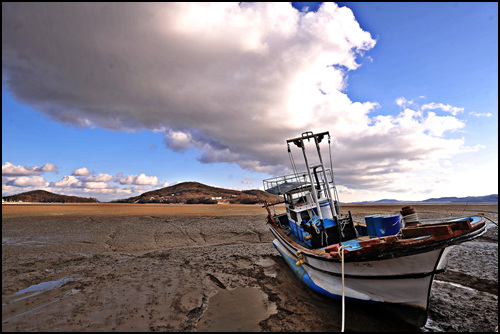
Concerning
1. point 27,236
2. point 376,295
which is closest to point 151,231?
point 27,236

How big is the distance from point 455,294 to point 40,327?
38.2 feet

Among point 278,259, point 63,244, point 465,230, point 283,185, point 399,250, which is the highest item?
point 283,185

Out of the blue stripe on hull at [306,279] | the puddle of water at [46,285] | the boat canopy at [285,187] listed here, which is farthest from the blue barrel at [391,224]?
the puddle of water at [46,285]

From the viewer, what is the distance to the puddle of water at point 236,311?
5371 mm

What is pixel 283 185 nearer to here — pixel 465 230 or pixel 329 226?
pixel 329 226

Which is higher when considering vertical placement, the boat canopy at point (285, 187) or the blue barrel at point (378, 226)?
the boat canopy at point (285, 187)

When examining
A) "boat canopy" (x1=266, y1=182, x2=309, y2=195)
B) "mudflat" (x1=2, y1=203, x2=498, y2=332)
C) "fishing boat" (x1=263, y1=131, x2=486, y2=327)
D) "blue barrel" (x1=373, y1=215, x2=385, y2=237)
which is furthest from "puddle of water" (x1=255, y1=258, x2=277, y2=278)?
"blue barrel" (x1=373, y1=215, x2=385, y2=237)

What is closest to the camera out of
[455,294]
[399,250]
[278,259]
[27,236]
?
[399,250]

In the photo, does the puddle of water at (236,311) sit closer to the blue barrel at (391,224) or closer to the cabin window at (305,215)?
the cabin window at (305,215)

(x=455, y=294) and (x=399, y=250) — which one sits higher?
(x=399, y=250)


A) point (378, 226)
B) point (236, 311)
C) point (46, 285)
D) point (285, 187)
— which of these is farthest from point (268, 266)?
point (46, 285)

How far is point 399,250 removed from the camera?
5422mm

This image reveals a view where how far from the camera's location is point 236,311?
20.3 feet

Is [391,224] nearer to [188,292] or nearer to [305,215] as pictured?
[305,215]
